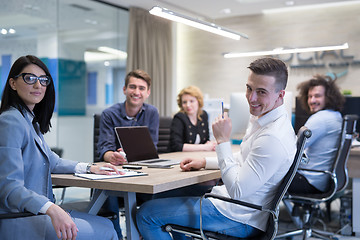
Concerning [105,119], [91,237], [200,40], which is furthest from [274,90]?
[200,40]

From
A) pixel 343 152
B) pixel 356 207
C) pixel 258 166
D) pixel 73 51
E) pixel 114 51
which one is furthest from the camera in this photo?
pixel 114 51

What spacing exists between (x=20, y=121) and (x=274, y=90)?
1.21 m

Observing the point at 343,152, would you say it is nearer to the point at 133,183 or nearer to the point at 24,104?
the point at 133,183

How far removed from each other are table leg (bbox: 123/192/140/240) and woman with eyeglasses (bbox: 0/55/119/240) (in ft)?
0.52

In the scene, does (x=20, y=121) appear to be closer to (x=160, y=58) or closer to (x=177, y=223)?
(x=177, y=223)

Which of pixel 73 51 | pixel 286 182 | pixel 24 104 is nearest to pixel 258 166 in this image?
pixel 286 182

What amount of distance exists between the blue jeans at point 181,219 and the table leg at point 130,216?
4 cm

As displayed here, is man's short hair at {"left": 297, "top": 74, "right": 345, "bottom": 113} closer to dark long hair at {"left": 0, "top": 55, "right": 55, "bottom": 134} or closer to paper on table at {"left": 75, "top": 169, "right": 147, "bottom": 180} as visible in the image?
paper on table at {"left": 75, "top": 169, "right": 147, "bottom": 180}

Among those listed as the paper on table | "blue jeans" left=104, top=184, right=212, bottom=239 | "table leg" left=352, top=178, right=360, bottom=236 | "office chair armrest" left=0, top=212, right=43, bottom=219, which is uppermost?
the paper on table

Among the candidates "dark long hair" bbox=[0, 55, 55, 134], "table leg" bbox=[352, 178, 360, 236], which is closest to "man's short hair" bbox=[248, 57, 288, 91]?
"dark long hair" bbox=[0, 55, 55, 134]

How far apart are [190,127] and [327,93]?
4.49 feet

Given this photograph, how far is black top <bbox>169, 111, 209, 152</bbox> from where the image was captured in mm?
4113

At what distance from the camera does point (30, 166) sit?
195 centimetres

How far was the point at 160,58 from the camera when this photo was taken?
8156mm
